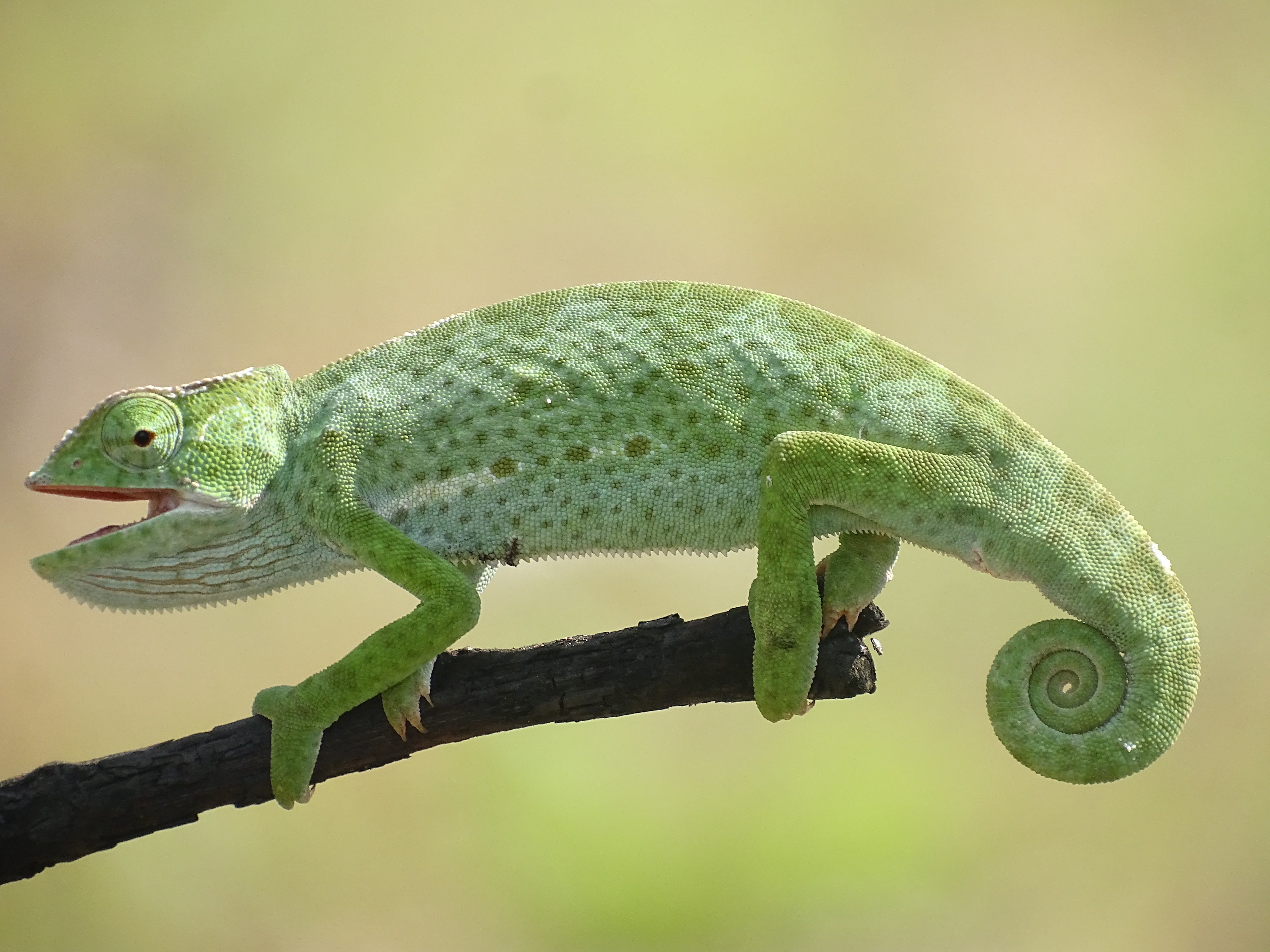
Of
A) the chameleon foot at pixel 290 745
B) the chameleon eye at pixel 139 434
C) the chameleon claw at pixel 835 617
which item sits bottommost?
the chameleon foot at pixel 290 745

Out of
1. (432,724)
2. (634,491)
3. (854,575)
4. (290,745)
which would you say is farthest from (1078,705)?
(290,745)

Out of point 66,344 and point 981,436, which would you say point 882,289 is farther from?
point 66,344

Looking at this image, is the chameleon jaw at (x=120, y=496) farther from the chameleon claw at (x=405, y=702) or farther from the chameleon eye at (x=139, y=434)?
the chameleon claw at (x=405, y=702)

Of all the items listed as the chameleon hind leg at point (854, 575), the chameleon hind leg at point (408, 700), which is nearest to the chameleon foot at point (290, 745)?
the chameleon hind leg at point (408, 700)

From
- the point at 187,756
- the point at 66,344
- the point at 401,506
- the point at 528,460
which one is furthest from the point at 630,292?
the point at 66,344

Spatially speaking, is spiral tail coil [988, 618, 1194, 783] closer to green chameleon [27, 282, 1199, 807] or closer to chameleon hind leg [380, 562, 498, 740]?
green chameleon [27, 282, 1199, 807]

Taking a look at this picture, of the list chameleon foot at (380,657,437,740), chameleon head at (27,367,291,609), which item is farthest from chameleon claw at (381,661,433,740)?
chameleon head at (27,367,291,609)
